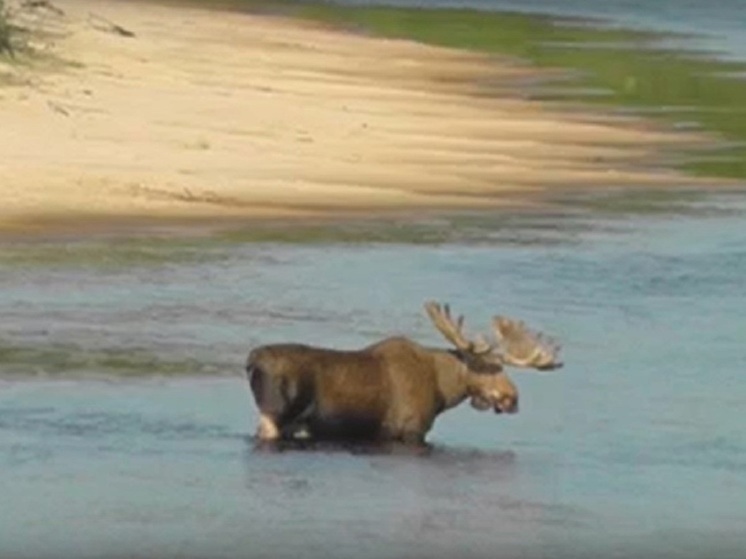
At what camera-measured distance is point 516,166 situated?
29.8 metres

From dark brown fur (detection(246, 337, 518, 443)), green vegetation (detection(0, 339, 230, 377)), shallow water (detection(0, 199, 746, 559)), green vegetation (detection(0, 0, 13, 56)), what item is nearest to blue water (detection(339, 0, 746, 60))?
green vegetation (detection(0, 0, 13, 56))

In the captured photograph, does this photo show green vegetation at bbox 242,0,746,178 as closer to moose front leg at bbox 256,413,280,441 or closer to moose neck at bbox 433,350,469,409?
moose neck at bbox 433,350,469,409

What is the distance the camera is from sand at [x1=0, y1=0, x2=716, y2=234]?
25281 millimetres

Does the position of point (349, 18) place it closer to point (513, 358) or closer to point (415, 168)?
point (415, 168)

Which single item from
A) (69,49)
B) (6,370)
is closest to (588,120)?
(69,49)

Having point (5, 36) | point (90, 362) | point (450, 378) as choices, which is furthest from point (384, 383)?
point (5, 36)

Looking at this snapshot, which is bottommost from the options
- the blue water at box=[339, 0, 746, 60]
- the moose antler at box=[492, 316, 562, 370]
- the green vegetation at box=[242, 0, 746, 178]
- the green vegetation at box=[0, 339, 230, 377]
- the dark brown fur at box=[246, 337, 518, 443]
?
the dark brown fur at box=[246, 337, 518, 443]

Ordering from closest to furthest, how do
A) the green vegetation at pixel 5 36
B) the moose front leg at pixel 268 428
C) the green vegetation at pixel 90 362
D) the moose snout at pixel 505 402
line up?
the moose front leg at pixel 268 428, the moose snout at pixel 505 402, the green vegetation at pixel 90 362, the green vegetation at pixel 5 36

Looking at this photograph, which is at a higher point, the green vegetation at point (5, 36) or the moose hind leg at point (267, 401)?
the green vegetation at point (5, 36)

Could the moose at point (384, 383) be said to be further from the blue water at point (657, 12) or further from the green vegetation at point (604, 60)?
the blue water at point (657, 12)

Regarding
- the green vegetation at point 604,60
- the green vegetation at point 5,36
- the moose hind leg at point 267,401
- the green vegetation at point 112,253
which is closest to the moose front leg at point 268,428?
the moose hind leg at point 267,401

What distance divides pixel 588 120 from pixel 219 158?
9.05m

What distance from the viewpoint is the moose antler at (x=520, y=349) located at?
15406mm

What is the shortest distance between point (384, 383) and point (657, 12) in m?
49.4
